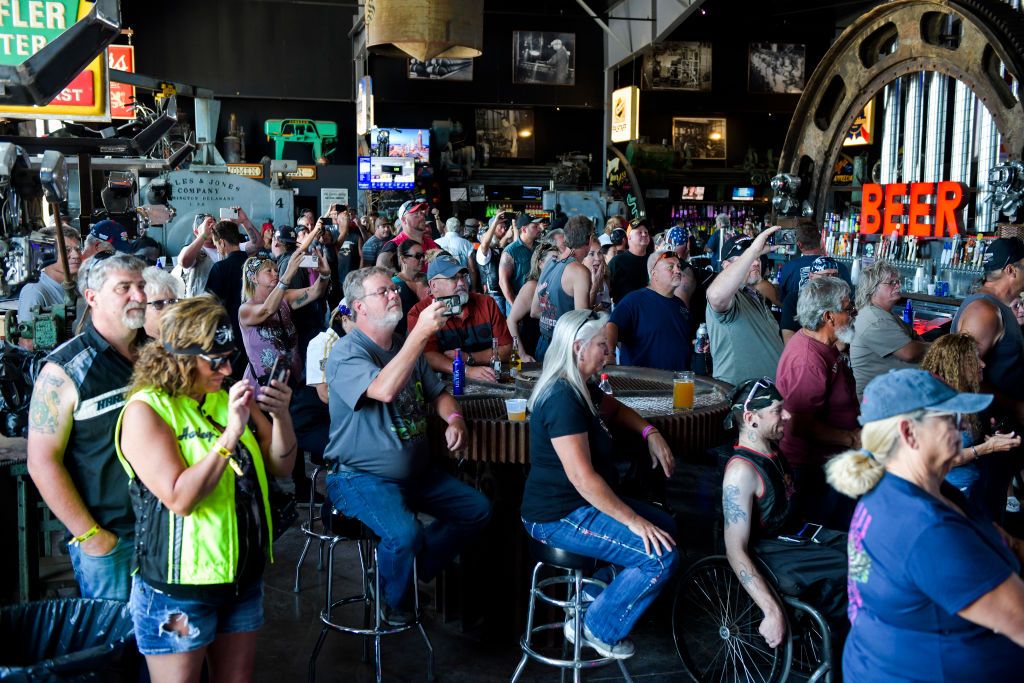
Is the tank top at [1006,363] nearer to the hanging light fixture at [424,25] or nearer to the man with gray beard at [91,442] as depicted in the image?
the hanging light fixture at [424,25]

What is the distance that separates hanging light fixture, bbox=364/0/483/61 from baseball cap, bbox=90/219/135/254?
113 inches

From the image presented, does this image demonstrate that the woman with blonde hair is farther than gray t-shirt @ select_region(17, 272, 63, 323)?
No

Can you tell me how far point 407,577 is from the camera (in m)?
3.62

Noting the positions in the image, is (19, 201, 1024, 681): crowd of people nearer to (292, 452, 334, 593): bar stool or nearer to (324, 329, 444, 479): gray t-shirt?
(324, 329, 444, 479): gray t-shirt

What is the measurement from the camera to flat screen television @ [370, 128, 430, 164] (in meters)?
20.5

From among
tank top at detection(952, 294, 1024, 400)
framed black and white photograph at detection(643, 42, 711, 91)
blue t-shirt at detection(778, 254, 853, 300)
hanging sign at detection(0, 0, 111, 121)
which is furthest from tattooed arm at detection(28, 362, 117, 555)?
framed black and white photograph at detection(643, 42, 711, 91)

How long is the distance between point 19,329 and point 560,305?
11.1 feet

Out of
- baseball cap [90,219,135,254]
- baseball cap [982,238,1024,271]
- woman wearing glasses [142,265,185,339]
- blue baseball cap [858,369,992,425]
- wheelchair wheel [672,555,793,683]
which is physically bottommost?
wheelchair wheel [672,555,793,683]

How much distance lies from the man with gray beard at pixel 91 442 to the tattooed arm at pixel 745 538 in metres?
1.99

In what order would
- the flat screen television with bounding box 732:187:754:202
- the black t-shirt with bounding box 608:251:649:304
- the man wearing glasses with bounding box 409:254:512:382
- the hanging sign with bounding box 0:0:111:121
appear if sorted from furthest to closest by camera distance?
1. the flat screen television with bounding box 732:187:754:202
2. the black t-shirt with bounding box 608:251:649:304
3. the hanging sign with bounding box 0:0:111:121
4. the man wearing glasses with bounding box 409:254:512:382

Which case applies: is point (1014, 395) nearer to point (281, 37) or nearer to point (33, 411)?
point (33, 411)

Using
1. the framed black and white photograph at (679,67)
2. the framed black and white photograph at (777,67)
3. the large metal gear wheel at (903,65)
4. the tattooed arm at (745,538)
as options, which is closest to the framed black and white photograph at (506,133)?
the framed black and white photograph at (679,67)

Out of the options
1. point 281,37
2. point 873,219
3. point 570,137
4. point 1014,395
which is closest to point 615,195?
point 570,137

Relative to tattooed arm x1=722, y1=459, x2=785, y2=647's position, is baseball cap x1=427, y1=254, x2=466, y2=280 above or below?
above
